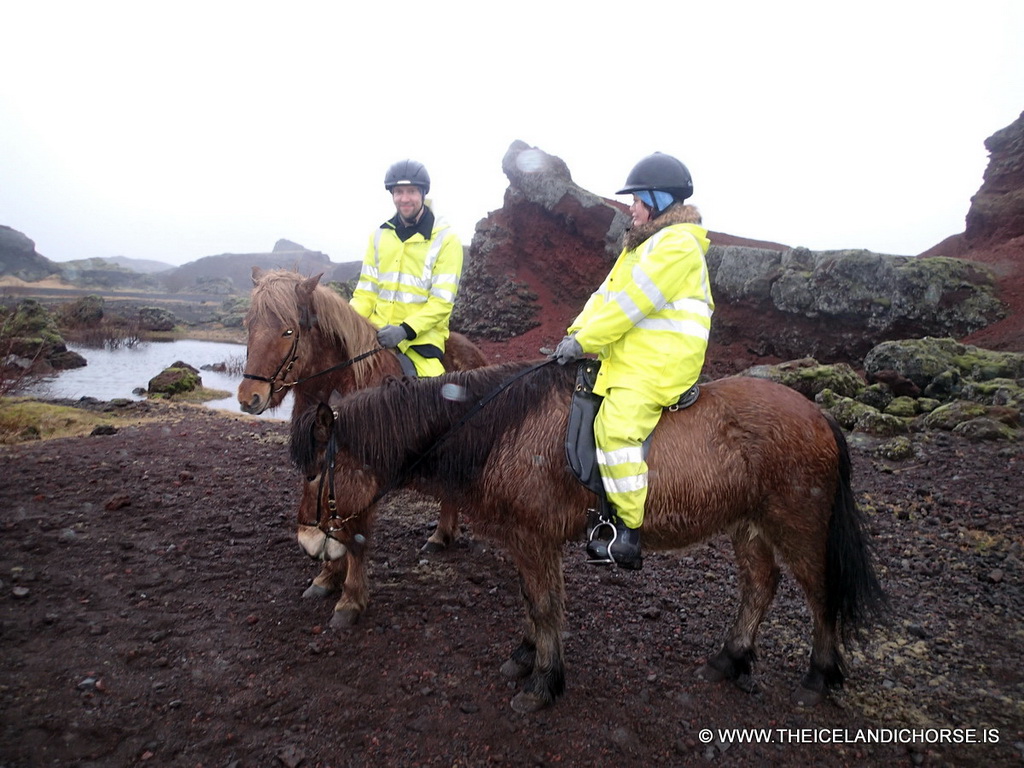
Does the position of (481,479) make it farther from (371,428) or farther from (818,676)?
(818,676)

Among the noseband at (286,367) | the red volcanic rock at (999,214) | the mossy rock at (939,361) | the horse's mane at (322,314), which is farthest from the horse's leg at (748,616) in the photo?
the red volcanic rock at (999,214)

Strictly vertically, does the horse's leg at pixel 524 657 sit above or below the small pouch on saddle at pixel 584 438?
below

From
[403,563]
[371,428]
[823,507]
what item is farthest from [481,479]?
[403,563]

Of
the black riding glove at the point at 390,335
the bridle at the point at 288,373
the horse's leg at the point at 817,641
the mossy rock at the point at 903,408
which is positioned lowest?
the horse's leg at the point at 817,641

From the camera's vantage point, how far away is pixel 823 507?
3184 millimetres

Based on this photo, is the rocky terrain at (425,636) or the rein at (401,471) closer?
the rocky terrain at (425,636)

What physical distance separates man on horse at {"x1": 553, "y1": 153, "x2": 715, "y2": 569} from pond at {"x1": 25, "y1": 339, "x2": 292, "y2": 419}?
8.16 m

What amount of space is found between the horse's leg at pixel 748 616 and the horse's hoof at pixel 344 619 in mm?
2314

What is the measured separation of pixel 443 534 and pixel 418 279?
92.4 inches

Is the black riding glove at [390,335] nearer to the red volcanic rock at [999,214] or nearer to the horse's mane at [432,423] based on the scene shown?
the horse's mane at [432,423]

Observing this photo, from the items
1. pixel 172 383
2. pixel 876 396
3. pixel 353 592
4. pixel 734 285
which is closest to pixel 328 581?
pixel 353 592

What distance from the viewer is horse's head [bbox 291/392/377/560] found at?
315 cm

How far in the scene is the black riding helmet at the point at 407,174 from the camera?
4.69m

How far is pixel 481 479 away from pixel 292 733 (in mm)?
1567
